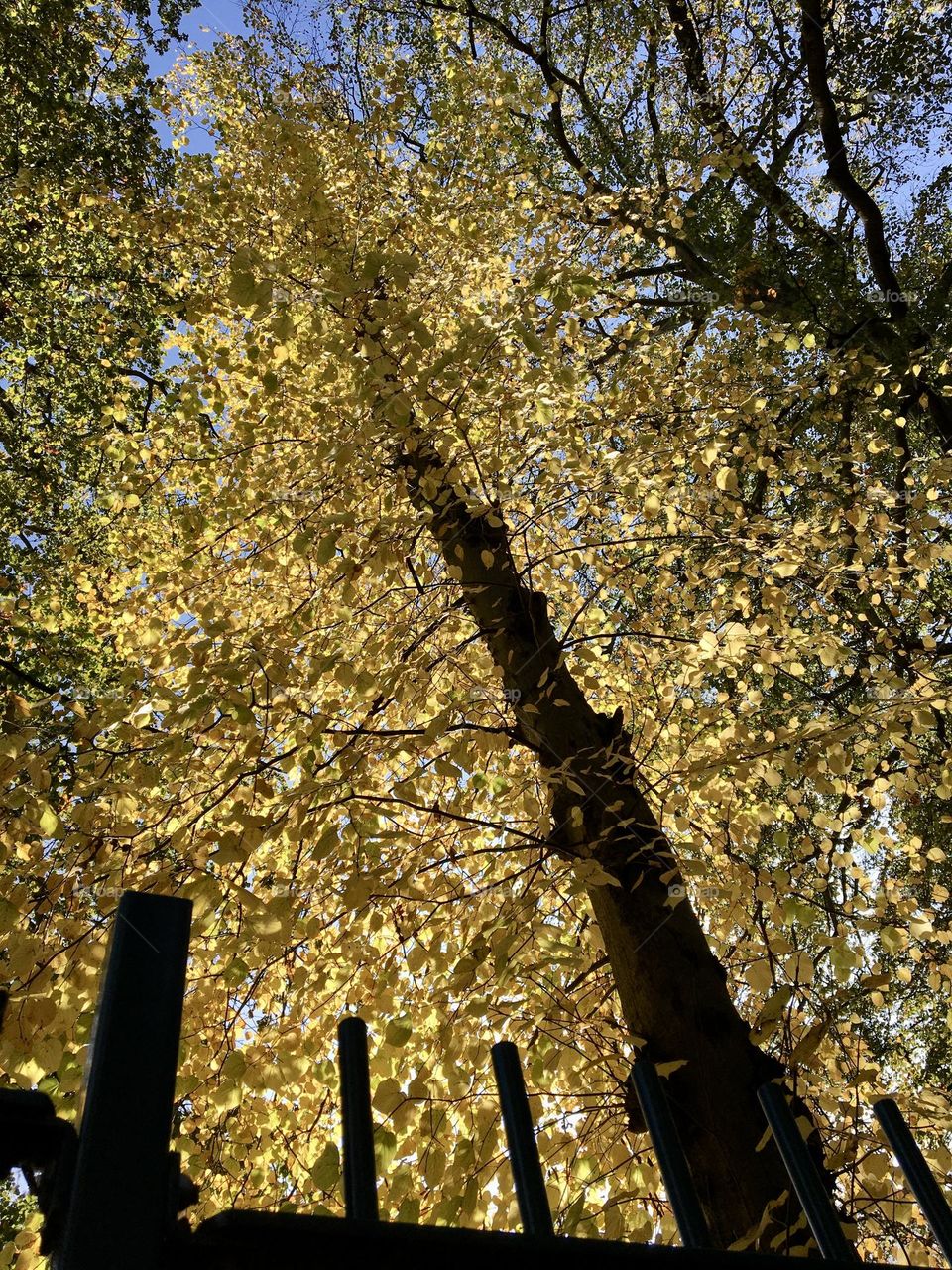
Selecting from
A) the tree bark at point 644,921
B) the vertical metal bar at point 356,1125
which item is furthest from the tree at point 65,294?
the vertical metal bar at point 356,1125

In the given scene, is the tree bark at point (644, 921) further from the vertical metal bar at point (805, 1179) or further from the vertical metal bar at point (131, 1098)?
the vertical metal bar at point (131, 1098)

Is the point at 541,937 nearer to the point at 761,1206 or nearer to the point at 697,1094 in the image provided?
the point at 697,1094

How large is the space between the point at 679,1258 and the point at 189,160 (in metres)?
8.36

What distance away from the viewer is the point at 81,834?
2947 millimetres

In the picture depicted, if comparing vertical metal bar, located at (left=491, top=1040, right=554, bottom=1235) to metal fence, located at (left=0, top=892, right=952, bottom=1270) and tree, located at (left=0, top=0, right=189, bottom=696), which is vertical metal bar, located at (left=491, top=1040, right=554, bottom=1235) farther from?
tree, located at (left=0, top=0, right=189, bottom=696)

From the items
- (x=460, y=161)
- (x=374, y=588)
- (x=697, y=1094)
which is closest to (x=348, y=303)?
(x=374, y=588)

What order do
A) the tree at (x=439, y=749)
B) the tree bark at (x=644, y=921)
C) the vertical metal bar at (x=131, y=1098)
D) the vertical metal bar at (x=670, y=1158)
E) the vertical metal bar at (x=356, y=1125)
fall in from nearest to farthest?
the vertical metal bar at (x=131, y=1098), the vertical metal bar at (x=356, y=1125), the vertical metal bar at (x=670, y=1158), the tree bark at (x=644, y=921), the tree at (x=439, y=749)

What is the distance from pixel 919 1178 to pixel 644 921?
166 cm

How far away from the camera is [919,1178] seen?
48.7 inches

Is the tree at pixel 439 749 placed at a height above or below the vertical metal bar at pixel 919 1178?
above

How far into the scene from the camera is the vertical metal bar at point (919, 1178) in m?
1.21

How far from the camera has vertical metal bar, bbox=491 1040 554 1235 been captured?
100 cm

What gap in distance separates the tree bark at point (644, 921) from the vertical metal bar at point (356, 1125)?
1586mm

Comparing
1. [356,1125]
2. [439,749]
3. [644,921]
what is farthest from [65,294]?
[356,1125]
